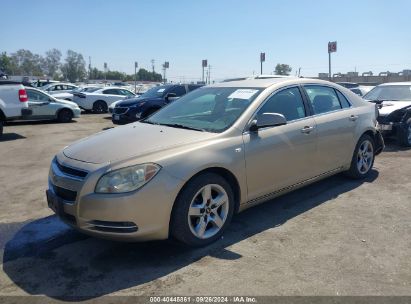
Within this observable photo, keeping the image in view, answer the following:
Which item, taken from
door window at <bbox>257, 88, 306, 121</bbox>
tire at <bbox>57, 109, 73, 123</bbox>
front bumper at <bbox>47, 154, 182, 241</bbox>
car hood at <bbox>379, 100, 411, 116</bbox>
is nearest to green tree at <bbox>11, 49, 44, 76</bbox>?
tire at <bbox>57, 109, 73, 123</bbox>

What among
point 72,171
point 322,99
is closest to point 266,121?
point 322,99

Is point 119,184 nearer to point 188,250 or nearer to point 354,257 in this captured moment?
point 188,250

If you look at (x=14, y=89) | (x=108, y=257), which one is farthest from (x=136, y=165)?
(x=14, y=89)

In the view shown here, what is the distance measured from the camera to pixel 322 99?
18.9 feet

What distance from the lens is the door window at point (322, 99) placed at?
18.2 feet

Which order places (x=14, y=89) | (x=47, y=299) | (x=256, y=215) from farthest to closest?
(x=14, y=89) < (x=256, y=215) < (x=47, y=299)

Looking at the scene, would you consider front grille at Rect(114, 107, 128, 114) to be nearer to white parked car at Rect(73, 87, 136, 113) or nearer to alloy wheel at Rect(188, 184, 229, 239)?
white parked car at Rect(73, 87, 136, 113)

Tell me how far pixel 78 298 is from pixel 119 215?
0.74 meters

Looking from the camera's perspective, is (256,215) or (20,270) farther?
(256,215)

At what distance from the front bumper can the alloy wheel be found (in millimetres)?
327

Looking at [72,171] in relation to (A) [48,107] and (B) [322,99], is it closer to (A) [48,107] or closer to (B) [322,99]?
(B) [322,99]

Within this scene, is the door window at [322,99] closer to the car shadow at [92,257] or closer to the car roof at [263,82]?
the car roof at [263,82]

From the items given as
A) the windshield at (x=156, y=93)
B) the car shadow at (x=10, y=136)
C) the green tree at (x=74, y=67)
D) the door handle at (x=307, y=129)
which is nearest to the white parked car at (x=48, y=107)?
the car shadow at (x=10, y=136)

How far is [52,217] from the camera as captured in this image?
5.09 metres
